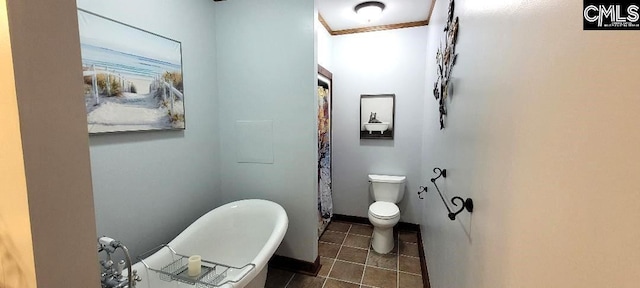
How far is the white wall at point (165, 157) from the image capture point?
1537 millimetres

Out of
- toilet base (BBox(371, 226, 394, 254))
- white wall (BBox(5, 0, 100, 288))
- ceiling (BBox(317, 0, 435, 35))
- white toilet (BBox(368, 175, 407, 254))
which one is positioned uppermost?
ceiling (BBox(317, 0, 435, 35))

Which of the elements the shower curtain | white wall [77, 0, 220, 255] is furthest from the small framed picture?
white wall [77, 0, 220, 255]

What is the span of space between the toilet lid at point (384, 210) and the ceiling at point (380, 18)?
6.98 ft

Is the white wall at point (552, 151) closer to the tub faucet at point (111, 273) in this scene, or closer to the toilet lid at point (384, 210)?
Answer: the tub faucet at point (111, 273)

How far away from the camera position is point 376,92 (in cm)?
320

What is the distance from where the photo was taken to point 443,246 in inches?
60.2

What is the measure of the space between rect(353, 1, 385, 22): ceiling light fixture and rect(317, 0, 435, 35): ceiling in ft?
0.15

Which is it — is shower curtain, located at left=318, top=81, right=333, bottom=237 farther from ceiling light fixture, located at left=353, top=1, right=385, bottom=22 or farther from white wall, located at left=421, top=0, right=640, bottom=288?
white wall, located at left=421, top=0, right=640, bottom=288

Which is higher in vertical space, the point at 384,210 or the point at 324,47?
the point at 324,47

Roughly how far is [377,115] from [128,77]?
2.54 meters

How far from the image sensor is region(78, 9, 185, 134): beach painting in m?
1.41

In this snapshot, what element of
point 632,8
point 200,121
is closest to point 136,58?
point 200,121
